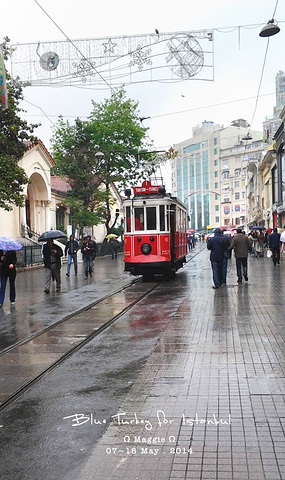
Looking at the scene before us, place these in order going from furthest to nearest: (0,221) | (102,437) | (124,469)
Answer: (0,221), (102,437), (124,469)

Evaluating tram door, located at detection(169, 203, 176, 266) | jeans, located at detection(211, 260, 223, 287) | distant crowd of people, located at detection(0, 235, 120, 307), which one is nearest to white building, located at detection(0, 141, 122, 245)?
distant crowd of people, located at detection(0, 235, 120, 307)

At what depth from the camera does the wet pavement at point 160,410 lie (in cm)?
359

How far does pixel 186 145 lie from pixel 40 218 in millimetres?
81348

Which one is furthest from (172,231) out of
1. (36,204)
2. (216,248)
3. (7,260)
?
(36,204)

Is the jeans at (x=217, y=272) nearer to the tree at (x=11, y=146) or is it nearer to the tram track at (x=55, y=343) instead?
the tram track at (x=55, y=343)

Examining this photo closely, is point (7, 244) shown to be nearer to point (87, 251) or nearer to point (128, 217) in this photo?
point (128, 217)

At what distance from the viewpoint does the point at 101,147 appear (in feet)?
125

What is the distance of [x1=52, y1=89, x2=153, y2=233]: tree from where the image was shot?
124ft

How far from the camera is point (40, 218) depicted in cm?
3681

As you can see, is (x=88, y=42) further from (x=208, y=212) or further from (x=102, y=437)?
(x=208, y=212)

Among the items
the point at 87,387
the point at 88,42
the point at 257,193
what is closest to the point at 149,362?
the point at 87,387

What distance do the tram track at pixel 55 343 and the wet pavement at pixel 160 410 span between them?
16 cm

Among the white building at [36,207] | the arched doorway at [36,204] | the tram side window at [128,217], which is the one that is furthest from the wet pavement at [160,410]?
the arched doorway at [36,204]

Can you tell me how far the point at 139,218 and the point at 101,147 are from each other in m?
22.0
